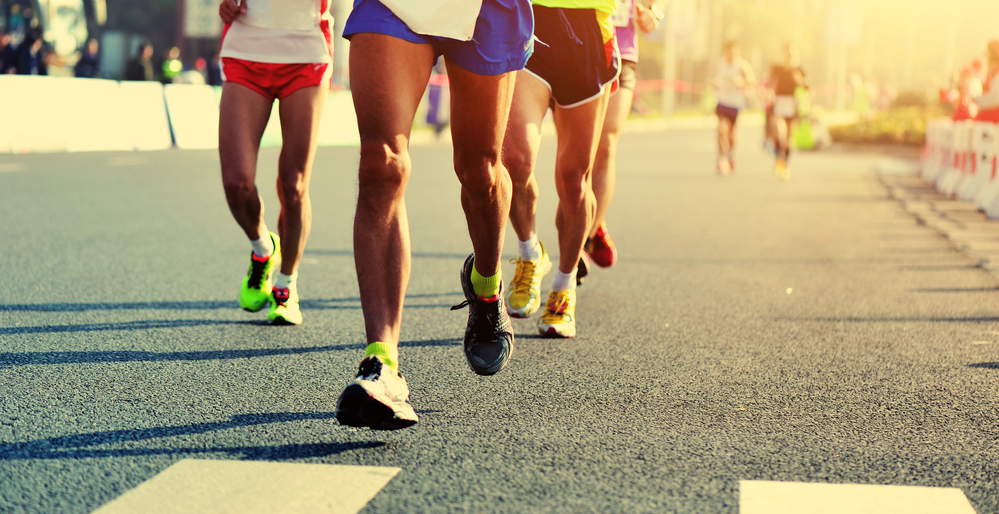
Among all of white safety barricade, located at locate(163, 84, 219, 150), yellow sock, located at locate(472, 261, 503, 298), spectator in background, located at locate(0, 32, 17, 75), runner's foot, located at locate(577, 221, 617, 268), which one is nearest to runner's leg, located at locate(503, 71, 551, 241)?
yellow sock, located at locate(472, 261, 503, 298)

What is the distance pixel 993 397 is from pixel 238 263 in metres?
4.31

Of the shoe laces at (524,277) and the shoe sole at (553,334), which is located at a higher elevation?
the shoe laces at (524,277)

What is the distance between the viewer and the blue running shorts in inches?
119

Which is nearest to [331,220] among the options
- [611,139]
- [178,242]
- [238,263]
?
[178,242]

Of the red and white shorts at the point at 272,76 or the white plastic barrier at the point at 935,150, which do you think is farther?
the white plastic barrier at the point at 935,150

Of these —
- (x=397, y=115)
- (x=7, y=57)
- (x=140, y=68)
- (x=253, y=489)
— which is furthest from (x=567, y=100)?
(x=140, y=68)

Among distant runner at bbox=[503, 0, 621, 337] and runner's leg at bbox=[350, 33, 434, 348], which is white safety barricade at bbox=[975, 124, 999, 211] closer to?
distant runner at bbox=[503, 0, 621, 337]

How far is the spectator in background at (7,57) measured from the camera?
22.2m

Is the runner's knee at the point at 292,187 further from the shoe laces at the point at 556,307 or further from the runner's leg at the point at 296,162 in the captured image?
the shoe laces at the point at 556,307

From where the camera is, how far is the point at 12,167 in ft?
42.1

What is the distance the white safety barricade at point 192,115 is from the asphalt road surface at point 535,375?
9.69m

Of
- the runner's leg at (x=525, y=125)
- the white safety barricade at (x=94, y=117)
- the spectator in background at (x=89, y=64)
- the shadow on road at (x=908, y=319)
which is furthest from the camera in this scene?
the spectator in background at (x=89, y=64)

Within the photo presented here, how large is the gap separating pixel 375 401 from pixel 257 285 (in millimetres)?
2199

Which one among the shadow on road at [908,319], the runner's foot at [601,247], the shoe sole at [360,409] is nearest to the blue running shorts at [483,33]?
the shoe sole at [360,409]
